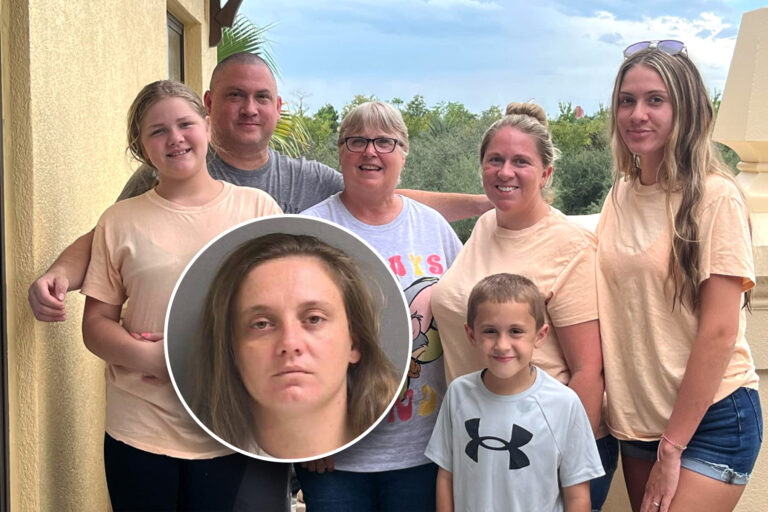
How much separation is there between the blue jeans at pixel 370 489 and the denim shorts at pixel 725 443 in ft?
2.35

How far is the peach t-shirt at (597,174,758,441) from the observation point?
2100mm

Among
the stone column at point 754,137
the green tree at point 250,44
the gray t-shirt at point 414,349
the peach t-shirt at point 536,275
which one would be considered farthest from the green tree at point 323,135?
the peach t-shirt at point 536,275

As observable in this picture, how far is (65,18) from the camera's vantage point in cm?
304

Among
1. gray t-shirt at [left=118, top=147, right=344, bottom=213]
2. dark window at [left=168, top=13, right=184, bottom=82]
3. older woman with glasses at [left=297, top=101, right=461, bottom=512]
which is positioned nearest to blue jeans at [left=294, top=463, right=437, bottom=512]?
older woman with glasses at [left=297, top=101, right=461, bottom=512]

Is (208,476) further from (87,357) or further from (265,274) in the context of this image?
(87,357)

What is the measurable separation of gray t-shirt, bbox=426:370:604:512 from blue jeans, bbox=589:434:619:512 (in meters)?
0.16

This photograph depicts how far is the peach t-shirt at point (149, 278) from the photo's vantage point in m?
2.15

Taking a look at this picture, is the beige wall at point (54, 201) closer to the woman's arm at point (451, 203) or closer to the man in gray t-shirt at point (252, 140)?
the man in gray t-shirt at point (252, 140)

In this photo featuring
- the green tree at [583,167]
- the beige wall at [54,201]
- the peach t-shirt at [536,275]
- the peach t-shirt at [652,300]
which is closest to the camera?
the peach t-shirt at [652,300]

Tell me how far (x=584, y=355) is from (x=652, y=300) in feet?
0.75

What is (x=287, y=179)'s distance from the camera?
2912mm

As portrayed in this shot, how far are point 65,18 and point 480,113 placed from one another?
1020 inches

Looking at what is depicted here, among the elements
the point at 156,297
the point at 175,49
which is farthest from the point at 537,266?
the point at 175,49

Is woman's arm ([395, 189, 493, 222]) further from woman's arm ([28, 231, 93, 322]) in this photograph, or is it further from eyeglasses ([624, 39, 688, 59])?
woman's arm ([28, 231, 93, 322])
